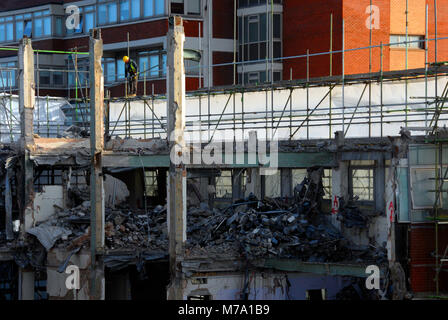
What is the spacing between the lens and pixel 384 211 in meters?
22.0

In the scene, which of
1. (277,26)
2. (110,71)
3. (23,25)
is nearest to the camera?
(277,26)

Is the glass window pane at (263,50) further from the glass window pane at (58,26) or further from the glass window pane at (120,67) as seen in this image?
the glass window pane at (58,26)

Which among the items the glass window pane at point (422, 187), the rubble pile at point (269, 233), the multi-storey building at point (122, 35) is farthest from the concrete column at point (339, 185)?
the multi-storey building at point (122, 35)

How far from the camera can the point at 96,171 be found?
25.1 metres

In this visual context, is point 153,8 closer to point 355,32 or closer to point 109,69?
point 109,69

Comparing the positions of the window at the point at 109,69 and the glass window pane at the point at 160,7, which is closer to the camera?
the glass window pane at the point at 160,7

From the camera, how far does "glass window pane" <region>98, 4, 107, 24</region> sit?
40.8m

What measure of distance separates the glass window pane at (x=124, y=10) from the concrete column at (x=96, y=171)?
14.8 m

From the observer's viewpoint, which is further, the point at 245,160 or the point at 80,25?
the point at 80,25

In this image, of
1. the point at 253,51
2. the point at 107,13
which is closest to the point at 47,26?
the point at 107,13

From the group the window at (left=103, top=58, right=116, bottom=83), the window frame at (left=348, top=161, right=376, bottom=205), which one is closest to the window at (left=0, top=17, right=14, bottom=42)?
the window at (left=103, top=58, right=116, bottom=83)

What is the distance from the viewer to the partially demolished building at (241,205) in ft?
64.0

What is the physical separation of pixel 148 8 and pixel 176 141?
55.5 ft
